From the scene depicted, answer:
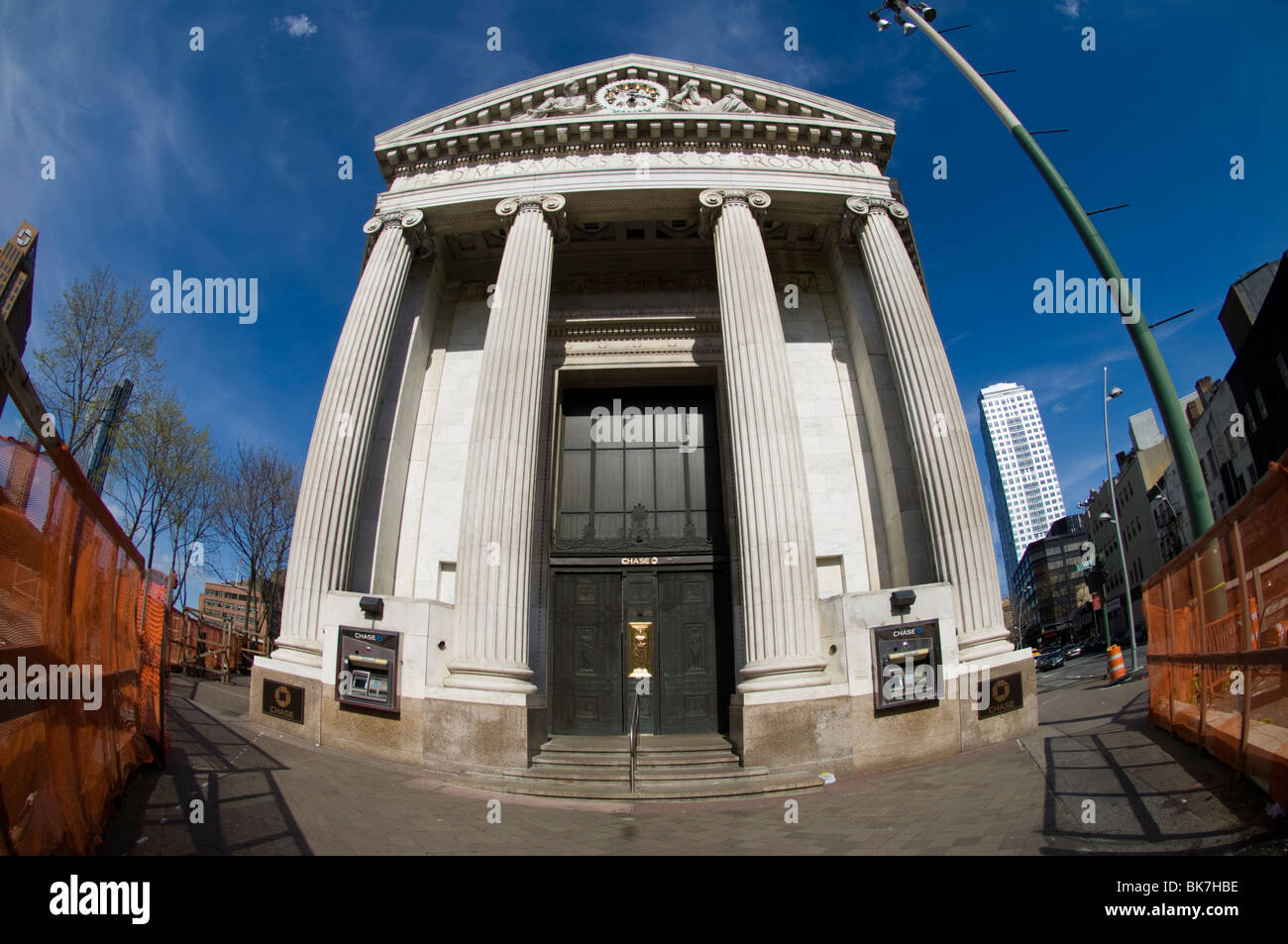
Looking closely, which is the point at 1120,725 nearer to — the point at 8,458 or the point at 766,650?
the point at 766,650

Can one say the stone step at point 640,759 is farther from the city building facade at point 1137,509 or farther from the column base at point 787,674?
the city building facade at point 1137,509

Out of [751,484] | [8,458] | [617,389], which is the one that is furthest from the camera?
[617,389]

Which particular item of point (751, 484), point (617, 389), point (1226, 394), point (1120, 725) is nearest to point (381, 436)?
point (617, 389)

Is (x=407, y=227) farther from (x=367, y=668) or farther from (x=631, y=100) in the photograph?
(x=367, y=668)

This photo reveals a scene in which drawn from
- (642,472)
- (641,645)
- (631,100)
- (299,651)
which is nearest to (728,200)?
(631,100)

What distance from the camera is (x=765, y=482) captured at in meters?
11.6

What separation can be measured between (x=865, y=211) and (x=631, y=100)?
7.27 metres

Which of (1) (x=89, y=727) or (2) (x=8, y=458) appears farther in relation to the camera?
(1) (x=89, y=727)

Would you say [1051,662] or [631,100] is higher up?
[631,100]

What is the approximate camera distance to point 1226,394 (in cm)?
3616

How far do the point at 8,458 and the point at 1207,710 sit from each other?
10.6 meters

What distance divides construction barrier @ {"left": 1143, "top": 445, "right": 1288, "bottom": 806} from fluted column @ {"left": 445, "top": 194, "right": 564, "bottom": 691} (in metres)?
9.35

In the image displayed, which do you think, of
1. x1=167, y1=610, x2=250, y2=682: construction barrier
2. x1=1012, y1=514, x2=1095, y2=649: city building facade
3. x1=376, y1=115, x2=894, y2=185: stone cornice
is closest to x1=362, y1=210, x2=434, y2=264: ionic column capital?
x1=376, y1=115, x2=894, y2=185: stone cornice

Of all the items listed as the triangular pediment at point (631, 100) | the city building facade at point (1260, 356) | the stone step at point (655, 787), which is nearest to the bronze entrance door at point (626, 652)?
the stone step at point (655, 787)
